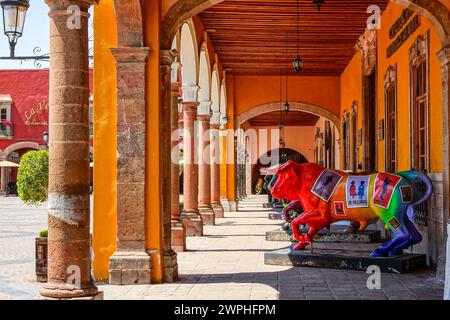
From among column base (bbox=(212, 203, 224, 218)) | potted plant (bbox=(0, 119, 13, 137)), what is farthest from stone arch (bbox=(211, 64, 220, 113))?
potted plant (bbox=(0, 119, 13, 137))

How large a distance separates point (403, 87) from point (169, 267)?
5.28 m

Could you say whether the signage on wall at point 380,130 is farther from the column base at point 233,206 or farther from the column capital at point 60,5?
the column capital at point 60,5

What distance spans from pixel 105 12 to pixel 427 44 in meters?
4.27

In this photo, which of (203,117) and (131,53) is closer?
(131,53)

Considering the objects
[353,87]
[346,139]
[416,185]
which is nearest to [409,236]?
[416,185]

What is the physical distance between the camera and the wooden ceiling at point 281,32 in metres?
12.7

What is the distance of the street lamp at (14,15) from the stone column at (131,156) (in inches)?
48.7

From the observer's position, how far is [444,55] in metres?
8.05

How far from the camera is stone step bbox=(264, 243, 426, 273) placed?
28.5ft

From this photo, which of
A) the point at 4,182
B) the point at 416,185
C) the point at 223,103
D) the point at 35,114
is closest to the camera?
the point at 416,185

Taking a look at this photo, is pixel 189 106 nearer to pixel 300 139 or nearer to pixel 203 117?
pixel 203 117

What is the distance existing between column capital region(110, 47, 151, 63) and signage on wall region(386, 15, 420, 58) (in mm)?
4217

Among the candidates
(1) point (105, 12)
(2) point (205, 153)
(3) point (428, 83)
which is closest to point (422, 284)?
(3) point (428, 83)
